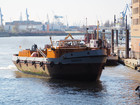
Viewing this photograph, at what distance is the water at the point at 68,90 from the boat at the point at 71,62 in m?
0.94

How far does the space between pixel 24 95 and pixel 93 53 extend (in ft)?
33.3

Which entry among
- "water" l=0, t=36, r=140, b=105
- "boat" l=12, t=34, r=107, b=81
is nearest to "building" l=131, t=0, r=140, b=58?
"water" l=0, t=36, r=140, b=105

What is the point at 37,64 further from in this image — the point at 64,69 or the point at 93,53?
the point at 93,53

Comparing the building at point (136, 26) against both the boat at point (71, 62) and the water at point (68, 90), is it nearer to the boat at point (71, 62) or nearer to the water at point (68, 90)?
the water at point (68, 90)

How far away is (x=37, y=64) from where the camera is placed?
53.2m

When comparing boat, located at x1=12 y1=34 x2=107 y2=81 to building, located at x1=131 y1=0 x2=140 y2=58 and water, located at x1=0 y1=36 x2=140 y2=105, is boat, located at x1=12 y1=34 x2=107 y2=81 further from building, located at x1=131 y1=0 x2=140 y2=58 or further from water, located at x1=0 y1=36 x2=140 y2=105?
building, located at x1=131 y1=0 x2=140 y2=58

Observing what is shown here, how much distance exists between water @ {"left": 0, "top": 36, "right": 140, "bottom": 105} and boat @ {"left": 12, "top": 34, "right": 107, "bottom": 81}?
3.09ft

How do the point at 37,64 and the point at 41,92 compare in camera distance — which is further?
the point at 37,64

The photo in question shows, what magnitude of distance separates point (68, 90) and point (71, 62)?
578 cm

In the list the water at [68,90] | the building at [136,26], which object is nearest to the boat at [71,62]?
the water at [68,90]

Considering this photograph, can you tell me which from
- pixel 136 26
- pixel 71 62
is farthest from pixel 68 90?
pixel 136 26

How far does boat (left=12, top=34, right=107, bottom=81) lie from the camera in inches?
1850

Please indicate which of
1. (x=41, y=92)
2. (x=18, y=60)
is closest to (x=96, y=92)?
(x=41, y=92)

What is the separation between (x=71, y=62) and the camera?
47.7 meters
